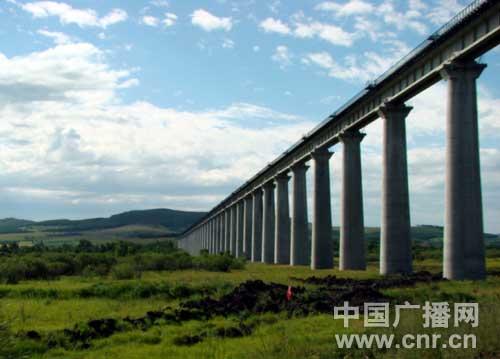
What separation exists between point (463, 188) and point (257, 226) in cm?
6098

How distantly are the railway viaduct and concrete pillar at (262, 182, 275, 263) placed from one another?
8621 millimetres

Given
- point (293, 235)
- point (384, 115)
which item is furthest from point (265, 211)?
point (384, 115)

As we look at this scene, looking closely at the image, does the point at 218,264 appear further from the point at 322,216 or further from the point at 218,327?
the point at 218,327

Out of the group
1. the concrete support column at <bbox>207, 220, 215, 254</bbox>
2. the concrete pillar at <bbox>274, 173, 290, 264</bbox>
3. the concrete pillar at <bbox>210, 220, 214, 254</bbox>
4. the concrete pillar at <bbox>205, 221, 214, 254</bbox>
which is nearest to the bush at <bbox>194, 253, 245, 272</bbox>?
the concrete pillar at <bbox>274, 173, 290, 264</bbox>

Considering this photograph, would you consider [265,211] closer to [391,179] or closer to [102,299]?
[391,179]

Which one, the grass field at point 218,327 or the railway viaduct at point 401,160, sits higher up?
the railway viaduct at point 401,160

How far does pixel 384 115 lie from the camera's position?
43.4 m

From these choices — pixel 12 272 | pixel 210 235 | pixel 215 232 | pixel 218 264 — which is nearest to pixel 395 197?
pixel 218 264

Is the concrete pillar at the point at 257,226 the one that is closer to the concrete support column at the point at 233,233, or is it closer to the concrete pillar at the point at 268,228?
the concrete pillar at the point at 268,228

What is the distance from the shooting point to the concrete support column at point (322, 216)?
57.5m

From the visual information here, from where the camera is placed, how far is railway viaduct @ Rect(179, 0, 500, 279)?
31.8 m

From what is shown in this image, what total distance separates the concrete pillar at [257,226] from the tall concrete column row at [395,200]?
14.2 meters

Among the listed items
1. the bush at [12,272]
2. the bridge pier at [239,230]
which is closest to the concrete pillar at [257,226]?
the bridge pier at [239,230]

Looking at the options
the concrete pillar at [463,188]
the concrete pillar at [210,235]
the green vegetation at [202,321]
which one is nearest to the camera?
the green vegetation at [202,321]
